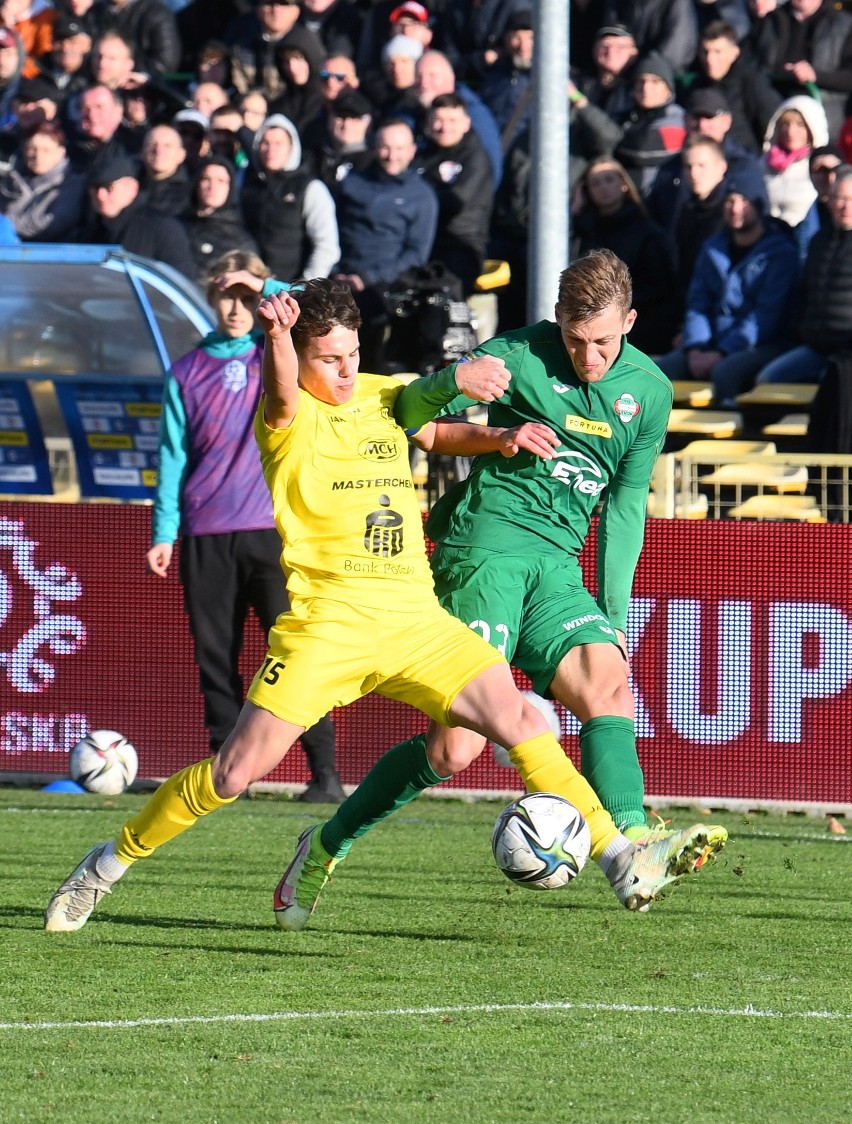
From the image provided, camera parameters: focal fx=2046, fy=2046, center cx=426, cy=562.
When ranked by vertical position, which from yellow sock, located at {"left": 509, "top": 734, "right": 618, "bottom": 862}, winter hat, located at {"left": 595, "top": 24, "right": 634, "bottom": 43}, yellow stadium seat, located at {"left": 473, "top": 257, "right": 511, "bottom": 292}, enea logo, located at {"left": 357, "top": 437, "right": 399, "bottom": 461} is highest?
winter hat, located at {"left": 595, "top": 24, "right": 634, "bottom": 43}

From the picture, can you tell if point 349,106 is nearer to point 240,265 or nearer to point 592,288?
point 240,265

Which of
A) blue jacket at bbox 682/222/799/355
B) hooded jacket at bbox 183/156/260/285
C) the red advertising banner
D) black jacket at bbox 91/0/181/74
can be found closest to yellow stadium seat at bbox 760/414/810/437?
blue jacket at bbox 682/222/799/355

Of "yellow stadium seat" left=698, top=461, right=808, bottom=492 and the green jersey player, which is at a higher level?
the green jersey player

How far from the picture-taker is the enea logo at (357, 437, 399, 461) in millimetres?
6355

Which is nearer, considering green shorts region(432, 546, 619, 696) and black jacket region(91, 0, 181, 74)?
green shorts region(432, 546, 619, 696)

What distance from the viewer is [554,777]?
626 cm

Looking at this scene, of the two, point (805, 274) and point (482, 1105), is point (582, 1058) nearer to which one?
point (482, 1105)

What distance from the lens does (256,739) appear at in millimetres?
6195

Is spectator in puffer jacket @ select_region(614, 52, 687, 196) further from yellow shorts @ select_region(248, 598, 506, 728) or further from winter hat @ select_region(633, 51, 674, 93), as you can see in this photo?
yellow shorts @ select_region(248, 598, 506, 728)

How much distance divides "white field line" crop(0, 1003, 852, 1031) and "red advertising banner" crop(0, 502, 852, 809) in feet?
16.2

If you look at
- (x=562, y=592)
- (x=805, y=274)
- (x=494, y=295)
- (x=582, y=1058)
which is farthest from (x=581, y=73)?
(x=582, y=1058)

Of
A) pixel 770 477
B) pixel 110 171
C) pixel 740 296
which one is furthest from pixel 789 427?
pixel 110 171

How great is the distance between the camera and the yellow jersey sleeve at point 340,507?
6293 mm

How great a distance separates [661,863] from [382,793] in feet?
3.57
